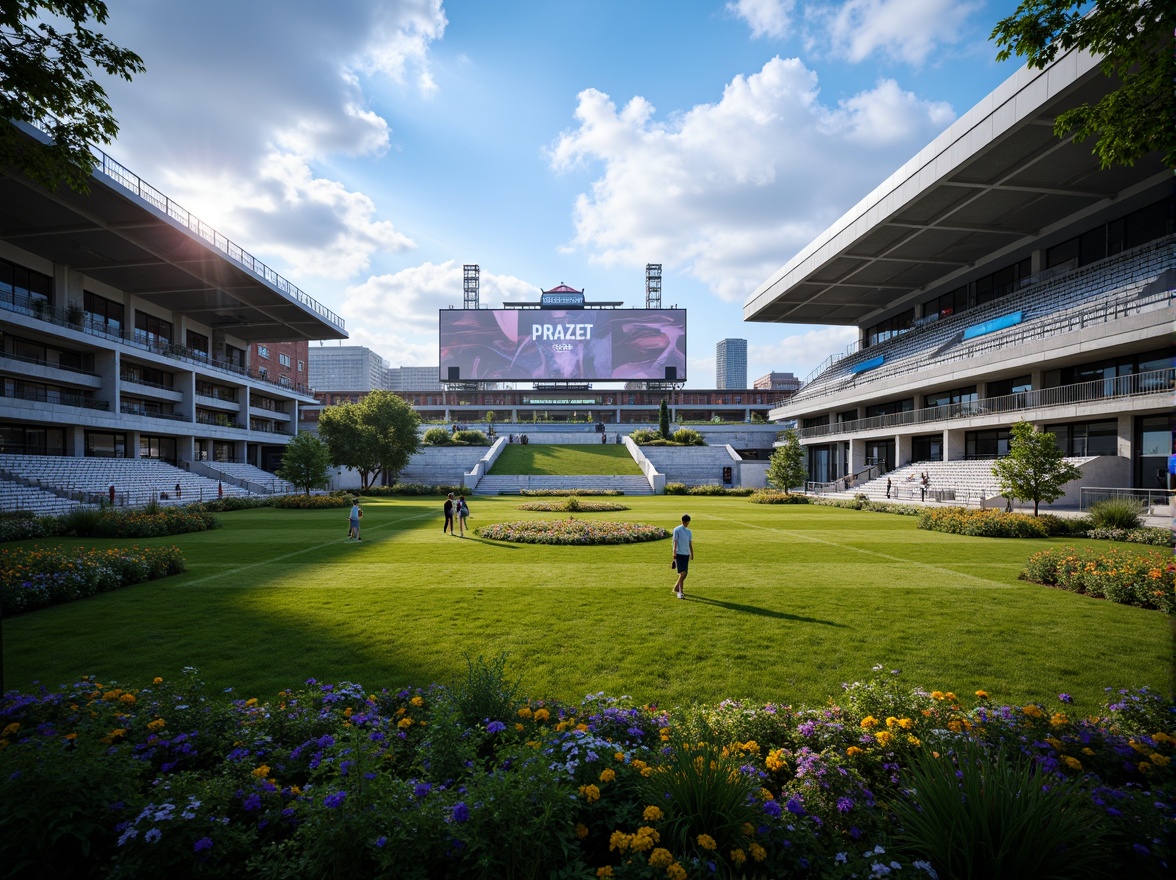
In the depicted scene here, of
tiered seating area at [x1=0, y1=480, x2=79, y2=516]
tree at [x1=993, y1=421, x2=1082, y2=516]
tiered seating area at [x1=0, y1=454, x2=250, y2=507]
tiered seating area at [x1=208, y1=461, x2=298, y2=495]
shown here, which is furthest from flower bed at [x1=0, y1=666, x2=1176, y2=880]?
tiered seating area at [x1=208, y1=461, x2=298, y2=495]

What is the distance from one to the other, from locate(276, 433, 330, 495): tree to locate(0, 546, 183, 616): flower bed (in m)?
23.8

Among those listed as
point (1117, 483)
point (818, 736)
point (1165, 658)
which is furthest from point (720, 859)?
point (1117, 483)

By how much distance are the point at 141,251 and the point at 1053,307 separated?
5885 cm

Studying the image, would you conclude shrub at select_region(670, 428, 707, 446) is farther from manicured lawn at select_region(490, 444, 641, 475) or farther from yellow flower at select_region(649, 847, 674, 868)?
yellow flower at select_region(649, 847, 674, 868)

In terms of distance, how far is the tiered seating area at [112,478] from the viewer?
29.1 meters

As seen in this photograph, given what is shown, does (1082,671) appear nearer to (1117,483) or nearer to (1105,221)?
(1117,483)

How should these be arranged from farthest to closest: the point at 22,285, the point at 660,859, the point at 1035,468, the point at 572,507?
the point at 22,285
the point at 572,507
the point at 1035,468
the point at 660,859

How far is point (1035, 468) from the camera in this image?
2077 centimetres

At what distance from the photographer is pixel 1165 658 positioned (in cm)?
717

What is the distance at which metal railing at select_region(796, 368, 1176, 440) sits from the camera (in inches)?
886

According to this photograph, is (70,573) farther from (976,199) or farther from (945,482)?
(976,199)

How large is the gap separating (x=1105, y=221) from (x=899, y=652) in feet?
123

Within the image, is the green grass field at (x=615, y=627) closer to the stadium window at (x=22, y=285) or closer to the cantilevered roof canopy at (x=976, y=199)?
the cantilevered roof canopy at (x=976, y=199)

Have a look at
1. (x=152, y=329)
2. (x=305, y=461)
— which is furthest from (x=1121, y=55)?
(x=152, y=329)
